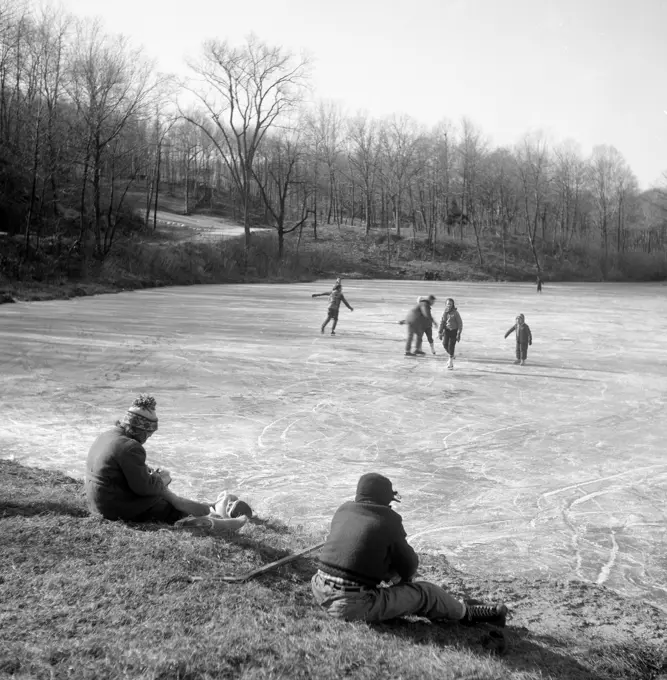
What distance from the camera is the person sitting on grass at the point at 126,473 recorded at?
541 cm

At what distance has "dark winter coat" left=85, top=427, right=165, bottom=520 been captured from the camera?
5402 mm

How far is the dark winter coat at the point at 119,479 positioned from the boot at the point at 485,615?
2484mm

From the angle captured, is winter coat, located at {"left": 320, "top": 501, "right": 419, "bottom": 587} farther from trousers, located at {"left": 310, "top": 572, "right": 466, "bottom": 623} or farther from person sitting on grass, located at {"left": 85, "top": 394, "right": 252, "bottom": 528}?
person sitting on grass, located at {"left": 85, "top": 394, "right": 252, "bottom": 528}

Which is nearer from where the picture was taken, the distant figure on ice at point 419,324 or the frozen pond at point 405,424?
the frozen pond at point 405,424

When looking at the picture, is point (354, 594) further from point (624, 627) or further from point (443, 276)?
point (443, 276)

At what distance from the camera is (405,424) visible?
36.3 feet

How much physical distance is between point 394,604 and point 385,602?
5cm

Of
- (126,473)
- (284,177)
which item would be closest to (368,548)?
(126,473)

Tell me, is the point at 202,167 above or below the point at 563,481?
above

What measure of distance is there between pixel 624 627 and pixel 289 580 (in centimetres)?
218

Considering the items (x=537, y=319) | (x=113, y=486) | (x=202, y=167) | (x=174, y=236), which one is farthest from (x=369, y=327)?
(x=202, y=167)

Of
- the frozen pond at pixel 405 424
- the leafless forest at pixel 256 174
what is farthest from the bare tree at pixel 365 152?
the frozen pond at pixel 405 424

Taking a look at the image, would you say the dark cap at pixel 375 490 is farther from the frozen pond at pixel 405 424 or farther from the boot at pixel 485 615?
the frozen pond at pixel 405 424

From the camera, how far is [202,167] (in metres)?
104
